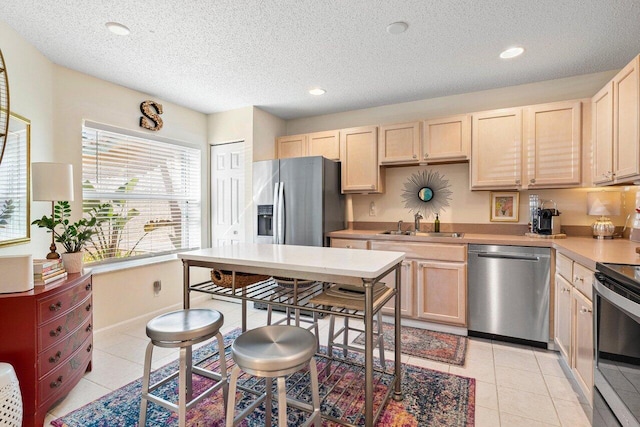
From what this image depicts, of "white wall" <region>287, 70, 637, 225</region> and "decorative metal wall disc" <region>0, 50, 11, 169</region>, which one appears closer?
"decorative metal wall disc" <region>0, 50, 11, 169</region>

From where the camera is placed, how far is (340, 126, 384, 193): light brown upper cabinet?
3662 mm

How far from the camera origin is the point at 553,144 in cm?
290

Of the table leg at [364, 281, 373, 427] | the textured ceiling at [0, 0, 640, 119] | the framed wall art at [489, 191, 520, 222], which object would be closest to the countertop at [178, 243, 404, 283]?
the table leg at [364, 281, 373, 427]

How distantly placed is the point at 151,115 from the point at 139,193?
2.89ft

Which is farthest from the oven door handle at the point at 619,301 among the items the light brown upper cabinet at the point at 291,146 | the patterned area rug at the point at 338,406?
the light brown upper cabinet at the point at 291,146

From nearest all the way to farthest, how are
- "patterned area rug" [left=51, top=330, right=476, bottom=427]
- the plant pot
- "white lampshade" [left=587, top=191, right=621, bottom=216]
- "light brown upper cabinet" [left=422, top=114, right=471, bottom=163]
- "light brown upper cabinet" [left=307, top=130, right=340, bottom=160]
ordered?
"patterned area rug" [left=51, top=330, right=476, bottom=427]
the plant pot
"white lampshade" [left=587, top=191, right=621, bottom=216]
"light brown upper cabinet" [left=422, top=114, right=471, bottom=163]
"light brown upper cabinet" [left=307, top=130, right=340, bottom=160]

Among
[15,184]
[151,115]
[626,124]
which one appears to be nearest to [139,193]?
[151,115]

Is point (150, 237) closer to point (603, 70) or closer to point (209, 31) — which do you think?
point (209, 31)

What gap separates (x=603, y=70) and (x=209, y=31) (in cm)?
348

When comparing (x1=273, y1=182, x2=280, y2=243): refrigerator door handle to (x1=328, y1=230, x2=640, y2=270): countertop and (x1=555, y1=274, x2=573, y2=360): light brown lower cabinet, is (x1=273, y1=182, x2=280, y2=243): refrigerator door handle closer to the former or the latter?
(x1=328, y1=230, x2=640, y2=270): countertop

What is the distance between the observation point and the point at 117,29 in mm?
2207

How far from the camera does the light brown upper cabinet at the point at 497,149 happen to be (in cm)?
302

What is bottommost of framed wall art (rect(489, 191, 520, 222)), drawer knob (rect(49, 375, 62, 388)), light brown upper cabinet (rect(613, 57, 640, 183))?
drawer knob (rect(49, 375, 62, 388))

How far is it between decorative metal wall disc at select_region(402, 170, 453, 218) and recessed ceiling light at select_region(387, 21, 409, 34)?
181 cm
